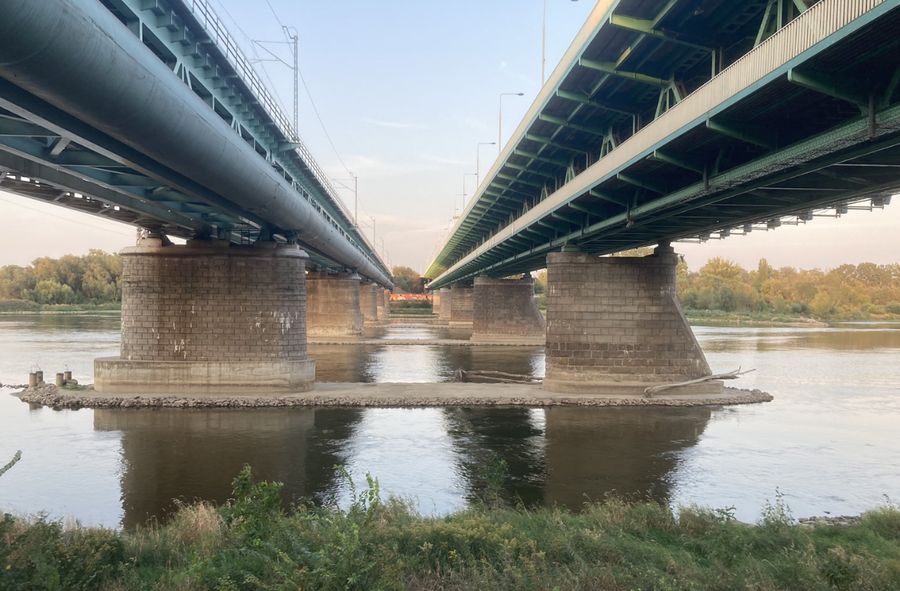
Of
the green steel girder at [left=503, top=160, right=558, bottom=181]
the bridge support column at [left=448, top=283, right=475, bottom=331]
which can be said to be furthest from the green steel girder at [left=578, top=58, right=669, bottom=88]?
the bridge support column at [left=448, top=283, right=475, bottom=331]

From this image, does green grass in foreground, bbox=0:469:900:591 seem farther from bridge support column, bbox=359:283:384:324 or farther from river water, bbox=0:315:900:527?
bridge support column, bbox=359:283:384:324

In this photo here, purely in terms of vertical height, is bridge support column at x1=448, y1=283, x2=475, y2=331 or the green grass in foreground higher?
bridge support column at x1=448, y1=283, x2=475, y2=331

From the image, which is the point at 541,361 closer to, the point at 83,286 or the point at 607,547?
the point at 607,547

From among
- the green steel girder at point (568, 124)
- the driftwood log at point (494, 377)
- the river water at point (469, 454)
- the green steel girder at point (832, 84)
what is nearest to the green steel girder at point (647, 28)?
the green steel girder at point (832, 84)

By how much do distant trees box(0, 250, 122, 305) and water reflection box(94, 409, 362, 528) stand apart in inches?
5388

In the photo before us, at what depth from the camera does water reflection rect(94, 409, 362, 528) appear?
15.8 meters

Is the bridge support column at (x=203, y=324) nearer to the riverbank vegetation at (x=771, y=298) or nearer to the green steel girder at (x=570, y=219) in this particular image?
the green steel girder at (x=570, y=219)

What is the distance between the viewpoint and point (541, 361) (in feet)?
167

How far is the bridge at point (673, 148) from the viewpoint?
1144cm

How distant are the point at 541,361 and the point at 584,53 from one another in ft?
110

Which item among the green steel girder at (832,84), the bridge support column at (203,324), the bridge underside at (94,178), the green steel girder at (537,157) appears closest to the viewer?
the green steel girder at (832,84)

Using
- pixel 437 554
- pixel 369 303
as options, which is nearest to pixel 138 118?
pixel 437 554

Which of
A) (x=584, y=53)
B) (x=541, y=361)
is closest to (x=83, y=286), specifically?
(x=541, y=361)

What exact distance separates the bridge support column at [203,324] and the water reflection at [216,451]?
2.69 m
